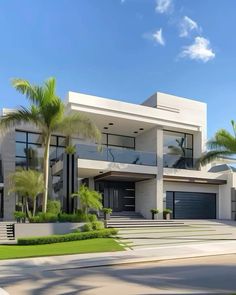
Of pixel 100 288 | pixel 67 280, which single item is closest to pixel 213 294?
pixel 100 288

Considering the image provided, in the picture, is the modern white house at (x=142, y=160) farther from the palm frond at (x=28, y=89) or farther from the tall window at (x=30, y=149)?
the palm frond at (x=28, y=89)

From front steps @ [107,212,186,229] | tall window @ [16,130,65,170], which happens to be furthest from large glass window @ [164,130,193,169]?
tall window @ [16,130,65,170]

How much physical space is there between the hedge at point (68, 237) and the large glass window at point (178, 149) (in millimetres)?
11597

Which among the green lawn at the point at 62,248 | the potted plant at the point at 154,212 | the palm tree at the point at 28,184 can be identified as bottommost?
the green lawn at the point at 62,248

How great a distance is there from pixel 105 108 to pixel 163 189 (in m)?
7.58

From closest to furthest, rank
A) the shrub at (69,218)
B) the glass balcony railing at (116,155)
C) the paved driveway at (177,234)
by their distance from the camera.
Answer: the paved driveway at (177,234) → the shrub at (69,218) → the glass balcony railing at (116,155)

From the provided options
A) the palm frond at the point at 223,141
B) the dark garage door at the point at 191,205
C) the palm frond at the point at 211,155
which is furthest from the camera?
the dark garage door at the point at 191,205

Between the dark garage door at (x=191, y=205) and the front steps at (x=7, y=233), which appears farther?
the dark garage door at (x=191, y=205)

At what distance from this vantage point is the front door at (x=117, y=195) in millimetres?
33219

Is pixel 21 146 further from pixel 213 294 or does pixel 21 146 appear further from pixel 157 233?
pixel 213 294

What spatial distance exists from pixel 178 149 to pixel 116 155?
682cm

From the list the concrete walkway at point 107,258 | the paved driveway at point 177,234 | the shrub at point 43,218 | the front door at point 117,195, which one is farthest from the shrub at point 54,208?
the concrete walkway at point 107,258

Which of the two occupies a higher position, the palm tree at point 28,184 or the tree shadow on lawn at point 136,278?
the palm tree at point 28,184

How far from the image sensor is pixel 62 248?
18.6 meters
